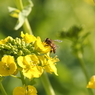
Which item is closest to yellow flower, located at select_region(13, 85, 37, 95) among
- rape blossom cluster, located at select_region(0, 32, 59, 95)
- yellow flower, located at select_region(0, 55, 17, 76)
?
rape blossom cluster, located at select_region(0, 32, 59, 95)

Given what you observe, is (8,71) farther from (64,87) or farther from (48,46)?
(64,87)

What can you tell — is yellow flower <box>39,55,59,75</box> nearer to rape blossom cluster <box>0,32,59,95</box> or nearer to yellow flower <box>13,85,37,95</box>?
rape blossom cluster <box>0,32,59,95</box>

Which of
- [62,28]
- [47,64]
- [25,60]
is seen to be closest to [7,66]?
[25,60]

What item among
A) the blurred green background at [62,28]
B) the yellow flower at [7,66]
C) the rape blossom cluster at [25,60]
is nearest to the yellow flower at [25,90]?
the rape blossom cluster at [25,60]

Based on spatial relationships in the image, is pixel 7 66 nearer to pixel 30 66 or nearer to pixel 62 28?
pixel 30 66

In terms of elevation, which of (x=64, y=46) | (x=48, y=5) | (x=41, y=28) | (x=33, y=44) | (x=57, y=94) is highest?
(x=48, y=5)

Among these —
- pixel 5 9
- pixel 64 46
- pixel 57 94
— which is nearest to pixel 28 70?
pixel 57 94
